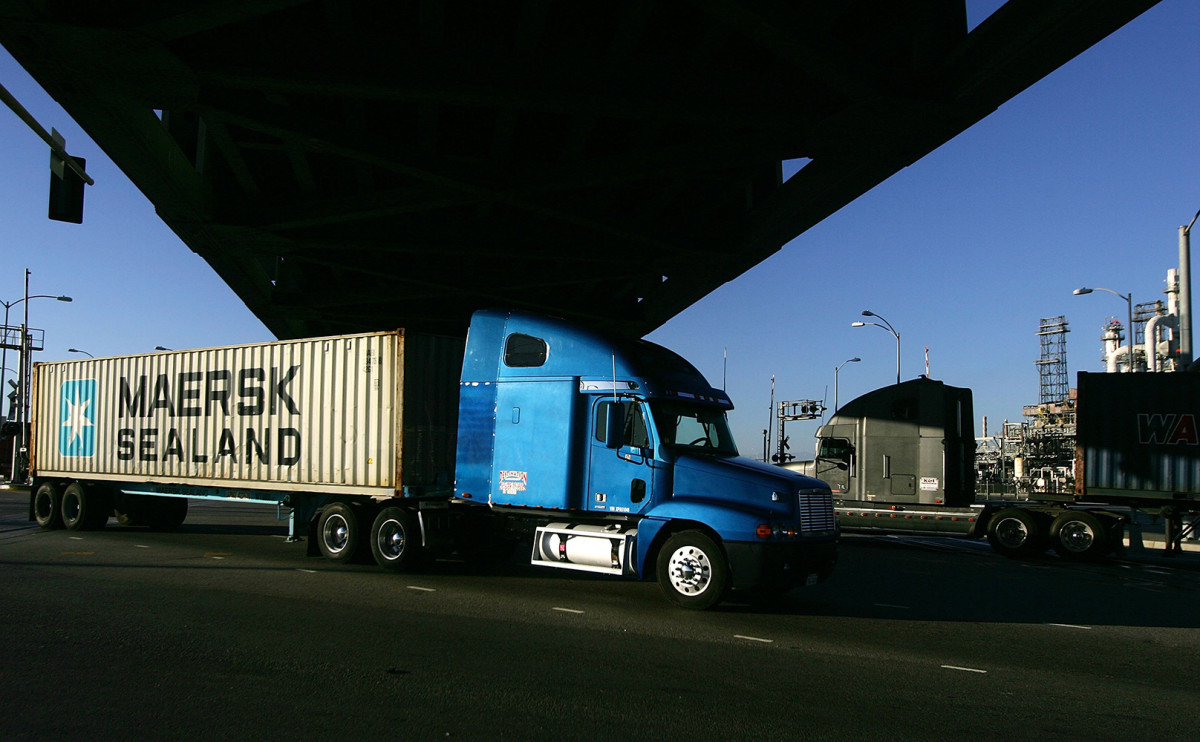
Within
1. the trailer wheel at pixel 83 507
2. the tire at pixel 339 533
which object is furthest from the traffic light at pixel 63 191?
the trailer wheel at pixel 83 507

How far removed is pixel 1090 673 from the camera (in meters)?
7.52

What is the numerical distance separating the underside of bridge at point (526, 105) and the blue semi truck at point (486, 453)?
3687mm

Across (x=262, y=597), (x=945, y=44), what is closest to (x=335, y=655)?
(x=262, y=597)

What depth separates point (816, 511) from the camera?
34.1 feet

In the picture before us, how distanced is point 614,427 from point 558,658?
3.76 metres

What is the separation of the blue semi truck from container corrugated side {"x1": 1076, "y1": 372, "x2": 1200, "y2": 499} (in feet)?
30.2

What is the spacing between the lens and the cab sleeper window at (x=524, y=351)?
11694 millimetres

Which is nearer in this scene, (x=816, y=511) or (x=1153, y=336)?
(x=816, y=511)

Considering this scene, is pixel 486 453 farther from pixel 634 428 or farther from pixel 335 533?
pixel 335 533

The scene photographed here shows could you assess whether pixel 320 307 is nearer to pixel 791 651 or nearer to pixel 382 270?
pixel 382 270

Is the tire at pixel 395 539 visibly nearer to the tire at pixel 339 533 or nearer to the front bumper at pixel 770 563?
the tire at pixel 339 533

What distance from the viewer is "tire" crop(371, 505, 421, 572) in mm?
12500

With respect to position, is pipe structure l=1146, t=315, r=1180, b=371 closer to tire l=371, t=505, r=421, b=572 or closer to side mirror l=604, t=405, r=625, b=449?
side mirror l=604, t=405, r=625, b=449

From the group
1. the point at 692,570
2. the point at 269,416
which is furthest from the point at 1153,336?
the point at 269,416
